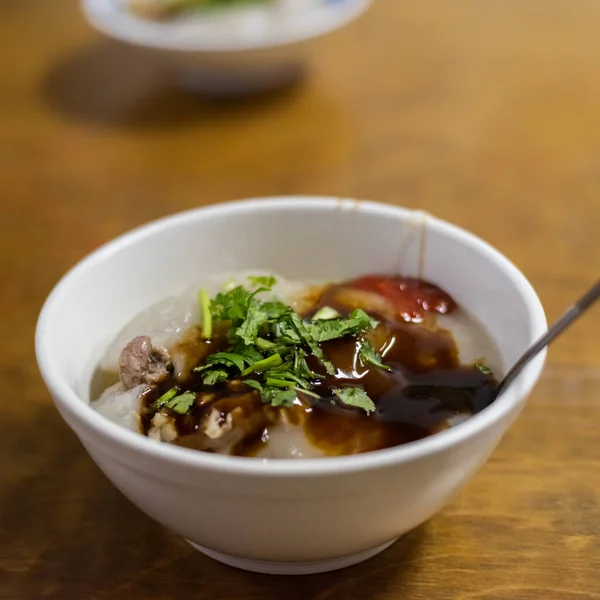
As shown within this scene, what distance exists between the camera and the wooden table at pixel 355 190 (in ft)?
3.18

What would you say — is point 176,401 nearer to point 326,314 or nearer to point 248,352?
point 248,352

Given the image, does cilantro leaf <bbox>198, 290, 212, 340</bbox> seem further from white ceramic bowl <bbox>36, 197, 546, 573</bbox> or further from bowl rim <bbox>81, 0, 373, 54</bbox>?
bowl rim <bbox>81, 0, 373, 54</bbox>

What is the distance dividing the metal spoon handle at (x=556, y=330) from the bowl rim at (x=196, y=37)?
4.66 feet

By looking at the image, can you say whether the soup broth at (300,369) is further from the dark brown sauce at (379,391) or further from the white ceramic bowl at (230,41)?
the white ceramic bowl at (230,41)

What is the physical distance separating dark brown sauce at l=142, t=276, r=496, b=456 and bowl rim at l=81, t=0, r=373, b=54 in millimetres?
1152

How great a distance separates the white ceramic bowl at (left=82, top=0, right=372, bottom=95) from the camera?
211 centimetres

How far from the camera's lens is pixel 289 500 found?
2.56ft

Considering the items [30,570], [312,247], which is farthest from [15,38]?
[30,570]

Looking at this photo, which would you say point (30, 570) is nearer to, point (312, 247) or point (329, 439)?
point (329, 439)

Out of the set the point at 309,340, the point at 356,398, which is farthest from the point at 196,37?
the point at 356,398

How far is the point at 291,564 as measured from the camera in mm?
923

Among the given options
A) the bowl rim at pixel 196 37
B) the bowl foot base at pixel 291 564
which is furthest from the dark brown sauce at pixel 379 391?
the bowl rim at pixel 196 37

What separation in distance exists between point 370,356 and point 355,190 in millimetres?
898

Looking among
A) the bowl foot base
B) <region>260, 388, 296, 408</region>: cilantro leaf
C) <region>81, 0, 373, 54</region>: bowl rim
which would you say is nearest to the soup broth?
<region>260, 388, 296, 408</region>: cilantro leaf
